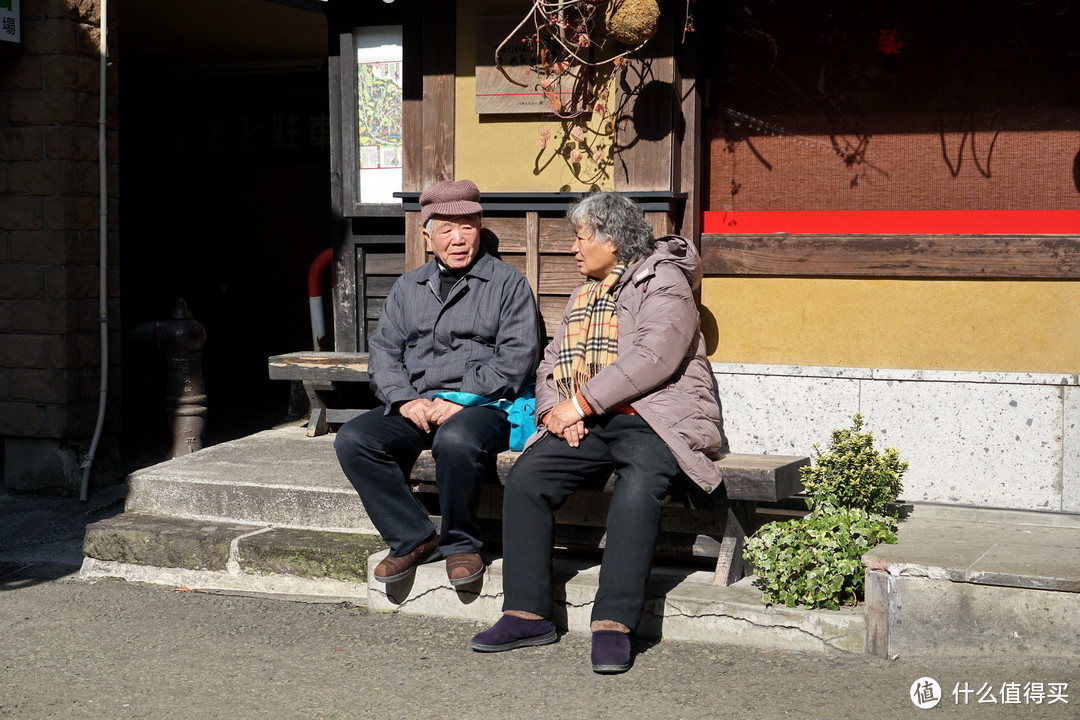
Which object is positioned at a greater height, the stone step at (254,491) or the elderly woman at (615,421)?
the elderly woman at (615,421)

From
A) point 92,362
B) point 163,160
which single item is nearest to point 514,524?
point 92,362

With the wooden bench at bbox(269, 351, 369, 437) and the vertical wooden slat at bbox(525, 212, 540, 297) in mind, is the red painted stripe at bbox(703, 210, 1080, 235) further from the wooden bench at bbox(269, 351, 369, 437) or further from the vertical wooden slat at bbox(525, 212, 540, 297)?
the wooden bench at bbox(269, 351, 369, 437)

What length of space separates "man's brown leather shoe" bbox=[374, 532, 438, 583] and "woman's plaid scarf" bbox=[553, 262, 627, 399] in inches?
30.8

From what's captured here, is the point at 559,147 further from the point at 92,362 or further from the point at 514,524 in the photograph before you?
the point at 92,362

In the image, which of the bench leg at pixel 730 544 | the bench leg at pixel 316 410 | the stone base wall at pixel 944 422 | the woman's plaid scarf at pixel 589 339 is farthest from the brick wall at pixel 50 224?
the bench leg at pixel 730 544

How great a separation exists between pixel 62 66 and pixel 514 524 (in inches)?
156

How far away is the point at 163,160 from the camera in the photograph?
10.5 meters

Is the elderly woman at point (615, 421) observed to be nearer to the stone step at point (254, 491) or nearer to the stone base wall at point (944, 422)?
the stone base wall at point (944, 422)

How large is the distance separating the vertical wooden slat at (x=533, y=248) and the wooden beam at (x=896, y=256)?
2.58 ft

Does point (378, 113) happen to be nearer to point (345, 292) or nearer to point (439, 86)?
point (439, 86)

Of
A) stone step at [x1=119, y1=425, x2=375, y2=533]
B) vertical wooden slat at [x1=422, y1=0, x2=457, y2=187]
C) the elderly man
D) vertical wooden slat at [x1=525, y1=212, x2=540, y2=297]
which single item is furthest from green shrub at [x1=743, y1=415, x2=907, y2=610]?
vertical wooden slat at [x1=422, y1=0, x2=457, y2=187]

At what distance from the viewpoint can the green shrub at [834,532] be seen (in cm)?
393

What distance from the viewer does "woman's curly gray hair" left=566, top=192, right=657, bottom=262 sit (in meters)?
4.46

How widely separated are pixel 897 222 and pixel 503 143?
187 centimetres
